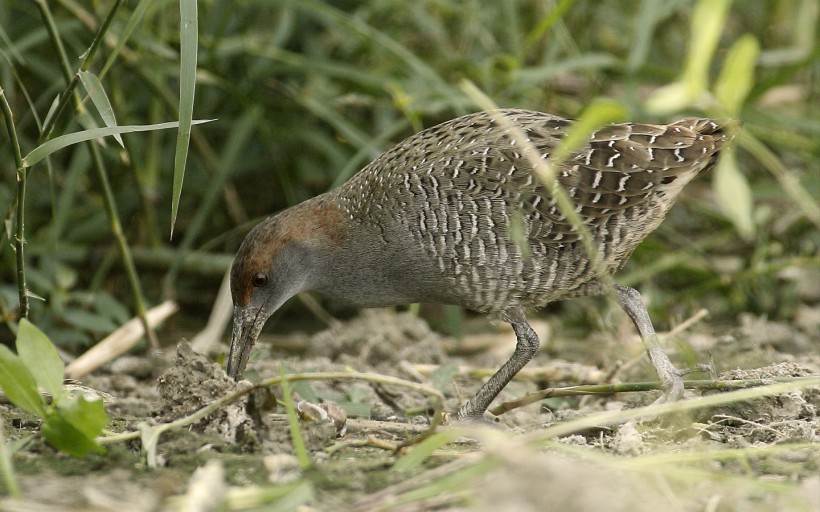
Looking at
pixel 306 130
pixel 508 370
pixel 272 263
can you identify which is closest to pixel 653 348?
pixel 508 370

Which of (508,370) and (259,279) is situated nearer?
(508,370)

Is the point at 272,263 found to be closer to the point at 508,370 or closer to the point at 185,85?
the point at 508,370

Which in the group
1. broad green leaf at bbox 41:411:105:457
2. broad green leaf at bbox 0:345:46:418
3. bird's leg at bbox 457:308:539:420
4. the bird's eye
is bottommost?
bird's leg at bbox 457:308:539:420

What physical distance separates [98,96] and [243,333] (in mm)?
1231

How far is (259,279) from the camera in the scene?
4328mm

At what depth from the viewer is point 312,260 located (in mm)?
4383

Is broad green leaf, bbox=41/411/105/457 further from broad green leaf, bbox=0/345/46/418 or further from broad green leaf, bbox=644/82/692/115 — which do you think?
broad green leaf, bbox=644/82/692/115

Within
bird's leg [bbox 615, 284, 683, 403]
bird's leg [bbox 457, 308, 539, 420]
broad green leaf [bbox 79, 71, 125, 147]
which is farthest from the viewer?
bird's leg [bbox 457, 308, 539, 420]

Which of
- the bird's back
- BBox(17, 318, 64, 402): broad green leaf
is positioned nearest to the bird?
the bird's back

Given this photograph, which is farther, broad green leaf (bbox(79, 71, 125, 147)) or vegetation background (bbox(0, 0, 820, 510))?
vegetation background (bbox(0, 0, 820, 510))

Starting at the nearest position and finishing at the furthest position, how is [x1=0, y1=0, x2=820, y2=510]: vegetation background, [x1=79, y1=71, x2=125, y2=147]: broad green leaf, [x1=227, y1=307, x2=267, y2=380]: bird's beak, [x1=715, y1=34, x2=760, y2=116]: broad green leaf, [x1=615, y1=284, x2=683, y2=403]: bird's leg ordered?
1. [x1=715, y1=34, x2=760, y2=116]: broad green leaf
2. [x1=79, y1=71, x2=125, y2=147]: broad green leaf
3. [x1=615, y1=284, x2=683, y2=403]: bird's leg
4. [x1=227, y1=307, x2=267, y2=380]: bird's beak
5. [x1=0, y1=0, x2=820, y2=510]: vegetation background

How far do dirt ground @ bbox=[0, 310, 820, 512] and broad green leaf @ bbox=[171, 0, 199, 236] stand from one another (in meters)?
0.51

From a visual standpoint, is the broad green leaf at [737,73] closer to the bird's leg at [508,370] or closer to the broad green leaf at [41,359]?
the broad green leaf at [41,359]

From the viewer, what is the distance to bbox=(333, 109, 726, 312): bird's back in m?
3.93
